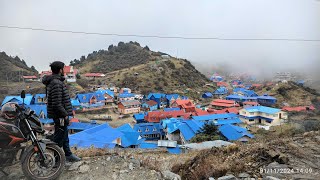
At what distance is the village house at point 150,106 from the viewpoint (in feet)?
148

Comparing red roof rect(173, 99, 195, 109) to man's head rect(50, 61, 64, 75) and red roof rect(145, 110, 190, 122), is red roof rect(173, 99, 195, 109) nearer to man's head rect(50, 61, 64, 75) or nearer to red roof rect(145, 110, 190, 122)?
red roof rect(145, 110, 190, 122)

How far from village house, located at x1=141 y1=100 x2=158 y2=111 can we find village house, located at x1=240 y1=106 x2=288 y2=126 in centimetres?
1560

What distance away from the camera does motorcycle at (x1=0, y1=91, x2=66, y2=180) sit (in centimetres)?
337

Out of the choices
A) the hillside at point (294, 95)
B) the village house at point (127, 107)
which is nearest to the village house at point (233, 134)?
the village house at point (127, 107)

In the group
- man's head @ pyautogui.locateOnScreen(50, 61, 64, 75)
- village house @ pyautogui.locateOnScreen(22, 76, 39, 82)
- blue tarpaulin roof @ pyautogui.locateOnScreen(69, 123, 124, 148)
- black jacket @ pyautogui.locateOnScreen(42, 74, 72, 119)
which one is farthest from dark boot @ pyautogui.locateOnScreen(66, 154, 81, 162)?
village house @ pyautogui.locateOnScreen(22, 76, 39, 82)

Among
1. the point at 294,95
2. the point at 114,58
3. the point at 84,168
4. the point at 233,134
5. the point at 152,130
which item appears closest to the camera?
the point at 84,168

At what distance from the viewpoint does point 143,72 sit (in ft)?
220

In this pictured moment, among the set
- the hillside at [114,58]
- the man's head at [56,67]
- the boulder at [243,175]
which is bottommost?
the boulder at [243,175]

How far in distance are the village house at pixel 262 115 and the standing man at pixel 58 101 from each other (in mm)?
36879

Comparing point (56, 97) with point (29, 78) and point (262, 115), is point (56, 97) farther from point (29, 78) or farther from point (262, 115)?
point (29, 78)

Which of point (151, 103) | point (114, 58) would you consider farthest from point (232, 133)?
point (114, 58)

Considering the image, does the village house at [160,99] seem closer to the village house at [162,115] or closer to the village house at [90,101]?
the village house at [90,101]

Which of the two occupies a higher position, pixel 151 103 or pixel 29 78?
pixel 29 78

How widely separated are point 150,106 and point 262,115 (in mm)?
18890
